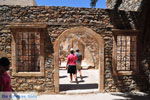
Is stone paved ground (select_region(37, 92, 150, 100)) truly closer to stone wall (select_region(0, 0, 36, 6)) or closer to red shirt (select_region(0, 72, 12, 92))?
red shirt (select_region(0, 72, 12, 92))

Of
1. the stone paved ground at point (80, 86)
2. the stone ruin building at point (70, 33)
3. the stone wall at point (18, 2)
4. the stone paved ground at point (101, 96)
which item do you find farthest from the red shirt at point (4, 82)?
the stone wall at point (18, 2)

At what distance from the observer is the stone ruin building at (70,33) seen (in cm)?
1094

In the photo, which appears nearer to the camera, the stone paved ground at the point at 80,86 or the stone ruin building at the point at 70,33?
the stone ruin building at the point at 70,33

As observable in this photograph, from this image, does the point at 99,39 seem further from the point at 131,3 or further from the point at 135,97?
the point at 131,3

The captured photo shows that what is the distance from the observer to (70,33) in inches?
445

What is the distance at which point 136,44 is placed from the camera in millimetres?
11688

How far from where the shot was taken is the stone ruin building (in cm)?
1094

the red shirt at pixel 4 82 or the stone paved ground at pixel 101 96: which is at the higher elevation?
the red shirt at pixel 4 82

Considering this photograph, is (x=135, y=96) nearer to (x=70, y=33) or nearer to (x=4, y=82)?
(x=70, y=33)

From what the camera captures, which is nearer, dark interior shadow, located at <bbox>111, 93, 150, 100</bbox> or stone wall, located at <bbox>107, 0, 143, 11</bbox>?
dark interior shadow, located at <bbox>111, 93, 150, 100</bbox>

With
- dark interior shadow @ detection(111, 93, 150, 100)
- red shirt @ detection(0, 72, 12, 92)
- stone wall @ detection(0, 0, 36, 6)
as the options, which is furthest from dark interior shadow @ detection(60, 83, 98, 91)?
stone wall @ detection(0, 0, 36, 6)

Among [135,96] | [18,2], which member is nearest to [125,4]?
[135,96]

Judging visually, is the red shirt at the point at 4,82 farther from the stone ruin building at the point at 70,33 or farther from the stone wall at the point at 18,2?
the stone wall at the point at 18,2

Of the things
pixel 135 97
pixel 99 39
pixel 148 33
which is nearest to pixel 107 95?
pixel 135 97
